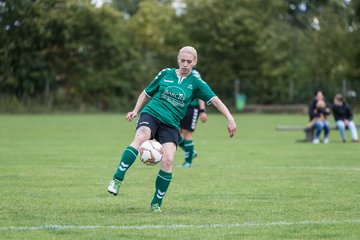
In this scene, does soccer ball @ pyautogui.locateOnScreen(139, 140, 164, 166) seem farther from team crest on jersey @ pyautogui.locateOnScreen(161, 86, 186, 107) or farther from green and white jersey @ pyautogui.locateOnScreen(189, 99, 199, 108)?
green and white jersey @ pyautogui.locateOnScreen(189, 99, 199, 108)

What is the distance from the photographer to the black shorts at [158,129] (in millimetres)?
9297

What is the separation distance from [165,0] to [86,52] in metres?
24.6

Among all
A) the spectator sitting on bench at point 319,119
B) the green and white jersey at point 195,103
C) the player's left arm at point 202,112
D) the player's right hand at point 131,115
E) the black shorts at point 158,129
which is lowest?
the spectator sitting on bench at point 319,119

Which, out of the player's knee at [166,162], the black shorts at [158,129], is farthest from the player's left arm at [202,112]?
the player's knee at [166,162]

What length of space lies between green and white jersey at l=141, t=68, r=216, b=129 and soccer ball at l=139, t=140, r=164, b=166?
393 mm

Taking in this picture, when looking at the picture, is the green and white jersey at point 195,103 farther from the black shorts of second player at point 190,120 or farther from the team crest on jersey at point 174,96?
the team crest on jersey at point 174,96

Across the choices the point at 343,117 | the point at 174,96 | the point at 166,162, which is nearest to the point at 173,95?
the point at 174,96

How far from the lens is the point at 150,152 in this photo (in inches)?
353

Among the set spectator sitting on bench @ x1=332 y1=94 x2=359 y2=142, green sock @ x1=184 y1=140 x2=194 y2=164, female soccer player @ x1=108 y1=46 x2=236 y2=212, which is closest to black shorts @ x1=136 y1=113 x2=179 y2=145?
female soccer player @ x1=108 y1=46 x2=236 y2=212

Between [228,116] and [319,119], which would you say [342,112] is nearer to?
[319,119]

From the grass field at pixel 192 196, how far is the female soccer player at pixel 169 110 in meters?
0.57

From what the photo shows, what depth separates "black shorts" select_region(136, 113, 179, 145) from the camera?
9.30 metres

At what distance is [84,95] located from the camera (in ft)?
167

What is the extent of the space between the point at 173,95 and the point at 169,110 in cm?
18
